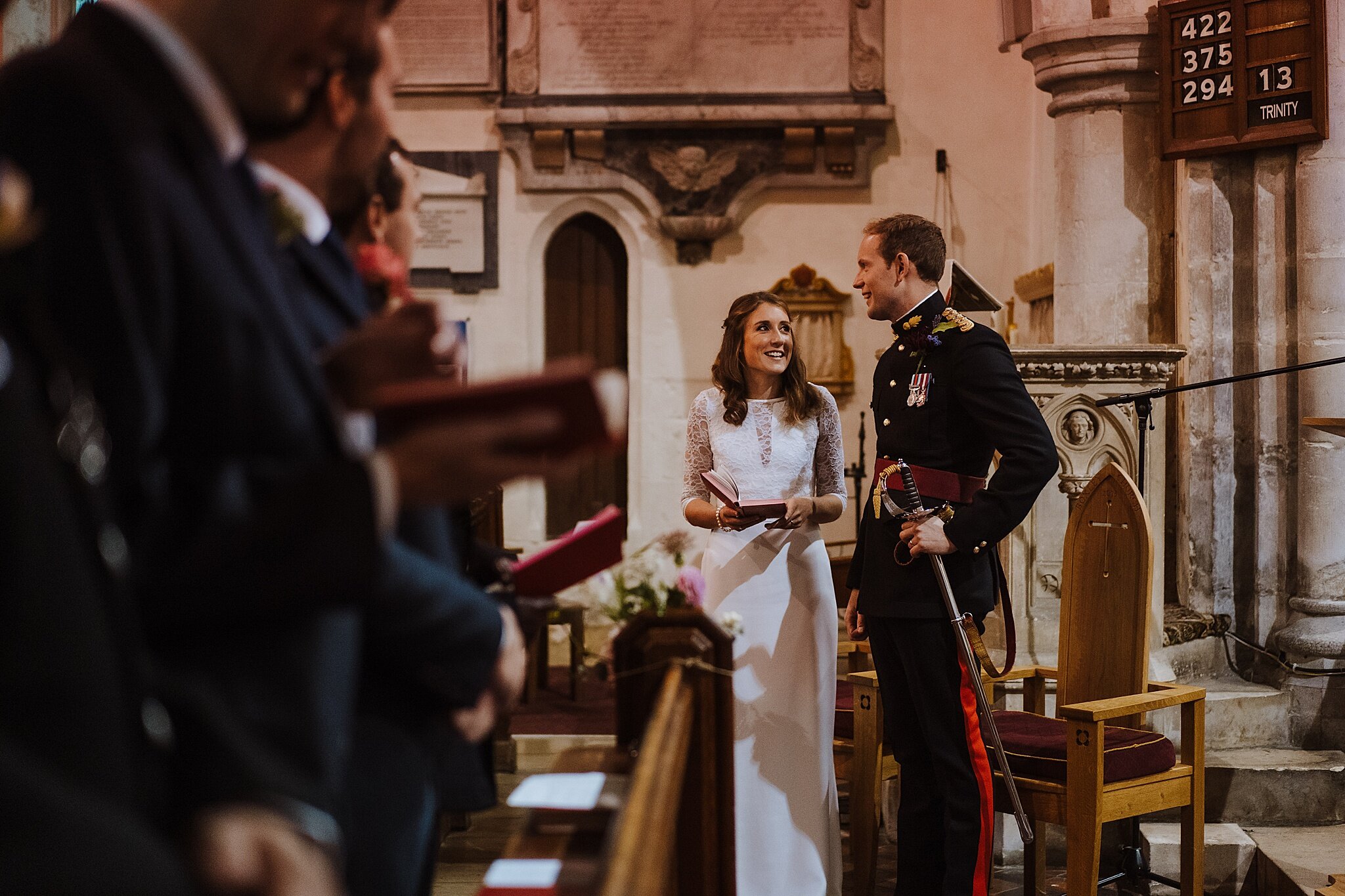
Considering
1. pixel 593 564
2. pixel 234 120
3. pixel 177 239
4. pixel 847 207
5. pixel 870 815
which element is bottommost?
pixel 870 815

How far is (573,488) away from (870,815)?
5512 millimetres

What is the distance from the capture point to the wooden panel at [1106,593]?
3.39 m

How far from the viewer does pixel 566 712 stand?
5.76 meters

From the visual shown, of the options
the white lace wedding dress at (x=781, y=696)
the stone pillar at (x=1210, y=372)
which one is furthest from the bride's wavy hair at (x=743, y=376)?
the stone pillar at (x=1210, y=372)

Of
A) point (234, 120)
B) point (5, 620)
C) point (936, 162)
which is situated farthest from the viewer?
point (936, 162)

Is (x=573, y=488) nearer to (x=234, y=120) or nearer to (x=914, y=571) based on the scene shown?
(x=914, y=571)

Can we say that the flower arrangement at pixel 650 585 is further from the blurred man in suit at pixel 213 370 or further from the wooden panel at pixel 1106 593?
the wooden panel at pixel 1106 593

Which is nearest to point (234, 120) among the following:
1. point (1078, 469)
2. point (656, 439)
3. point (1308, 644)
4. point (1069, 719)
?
point (1069, 719)

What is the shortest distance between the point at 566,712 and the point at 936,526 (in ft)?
9.96

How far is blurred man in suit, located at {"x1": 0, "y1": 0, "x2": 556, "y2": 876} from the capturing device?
841mm

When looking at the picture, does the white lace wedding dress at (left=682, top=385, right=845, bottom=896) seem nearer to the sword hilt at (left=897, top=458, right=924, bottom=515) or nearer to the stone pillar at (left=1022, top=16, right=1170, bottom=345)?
the sword hilt at (left=897, top=458, right=924, bottom=515)

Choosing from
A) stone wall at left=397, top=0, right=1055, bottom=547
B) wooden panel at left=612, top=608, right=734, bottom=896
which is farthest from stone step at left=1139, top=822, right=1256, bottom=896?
stone wall at left=397, top=0, right=1055, bottom=547

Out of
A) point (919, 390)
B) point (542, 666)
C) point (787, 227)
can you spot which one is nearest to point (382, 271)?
point (919, 390)

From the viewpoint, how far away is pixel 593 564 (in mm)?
1667
